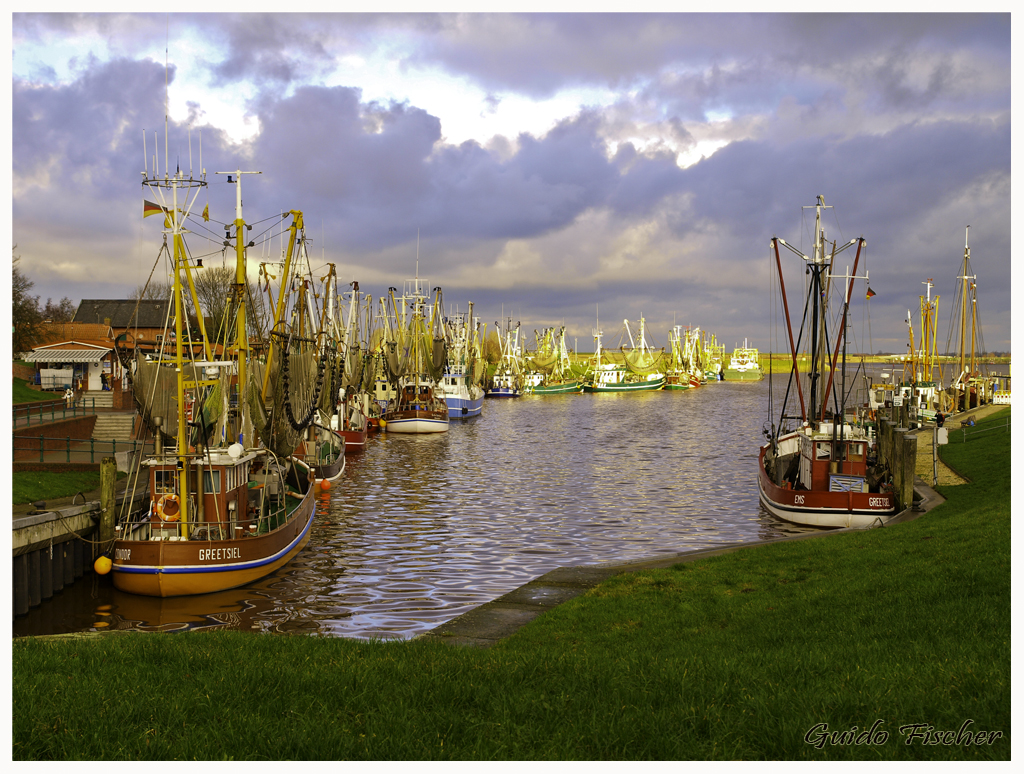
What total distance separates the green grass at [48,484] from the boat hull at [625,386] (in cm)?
14407

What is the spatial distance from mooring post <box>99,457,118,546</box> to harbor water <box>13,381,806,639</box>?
56.9 inches

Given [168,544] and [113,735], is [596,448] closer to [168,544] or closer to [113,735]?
[168,544]

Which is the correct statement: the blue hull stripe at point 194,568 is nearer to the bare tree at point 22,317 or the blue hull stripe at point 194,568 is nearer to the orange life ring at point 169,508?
the orange life ring at point 169,508

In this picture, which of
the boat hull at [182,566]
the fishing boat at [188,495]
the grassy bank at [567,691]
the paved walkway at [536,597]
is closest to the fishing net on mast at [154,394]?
the fishing boat at [188,495]

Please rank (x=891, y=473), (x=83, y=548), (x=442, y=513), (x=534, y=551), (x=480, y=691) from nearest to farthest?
→ (x=480, y=691) < (x=83, y=548) < (x=534, y=551) < (x=891, y=473) < (x=442, y=513)

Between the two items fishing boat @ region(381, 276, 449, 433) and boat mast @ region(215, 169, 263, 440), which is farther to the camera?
fishing boat @ region(381, 276, 449, 433)

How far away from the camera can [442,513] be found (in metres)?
37.6

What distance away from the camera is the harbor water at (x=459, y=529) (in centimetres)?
2188

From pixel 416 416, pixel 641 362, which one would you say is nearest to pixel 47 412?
pixel 416 416

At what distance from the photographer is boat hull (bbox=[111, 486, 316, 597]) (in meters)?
22.8

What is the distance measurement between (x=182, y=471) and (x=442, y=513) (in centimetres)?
1551

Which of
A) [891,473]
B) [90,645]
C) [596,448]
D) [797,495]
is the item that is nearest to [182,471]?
[90,645]

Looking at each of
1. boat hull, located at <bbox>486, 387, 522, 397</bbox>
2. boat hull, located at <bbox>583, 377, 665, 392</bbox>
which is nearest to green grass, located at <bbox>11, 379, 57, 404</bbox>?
boat hull, located at <bbox>486, 387, 522, 397</bbox>

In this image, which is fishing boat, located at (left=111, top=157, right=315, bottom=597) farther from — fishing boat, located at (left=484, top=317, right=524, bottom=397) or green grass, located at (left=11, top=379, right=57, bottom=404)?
fishing boat, located at (left=484, top=317, right=524, bottom=397)
